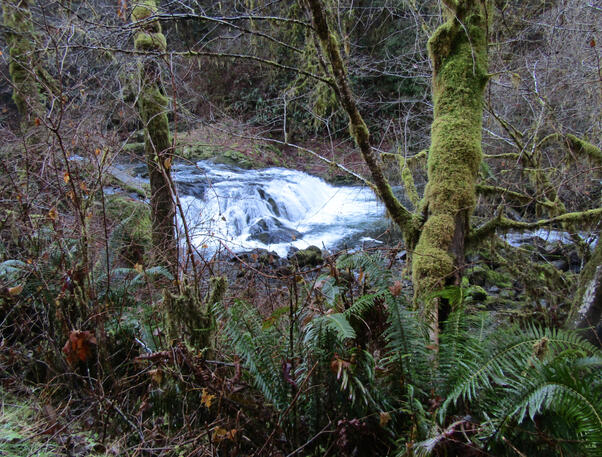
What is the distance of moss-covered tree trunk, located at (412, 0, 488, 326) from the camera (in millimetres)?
3203

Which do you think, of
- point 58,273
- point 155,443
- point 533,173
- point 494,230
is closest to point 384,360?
point 155,443

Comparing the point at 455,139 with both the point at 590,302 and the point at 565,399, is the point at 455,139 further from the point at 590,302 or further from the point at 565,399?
the point at 565,399

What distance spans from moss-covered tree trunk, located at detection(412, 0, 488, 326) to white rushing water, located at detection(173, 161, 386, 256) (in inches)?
229

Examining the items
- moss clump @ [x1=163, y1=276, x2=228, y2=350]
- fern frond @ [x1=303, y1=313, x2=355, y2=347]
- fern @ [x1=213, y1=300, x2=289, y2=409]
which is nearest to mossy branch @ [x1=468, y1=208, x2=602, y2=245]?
fern frond @ [x1=303, y1=313, x2=355, y2=347]

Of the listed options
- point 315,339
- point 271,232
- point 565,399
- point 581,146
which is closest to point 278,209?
point 271,232

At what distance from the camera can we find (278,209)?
1159 cm

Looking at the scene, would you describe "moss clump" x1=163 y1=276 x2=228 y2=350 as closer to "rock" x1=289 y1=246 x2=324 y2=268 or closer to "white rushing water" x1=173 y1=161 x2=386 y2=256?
"rock" x1=289 y1=246 x2=324 y2=268

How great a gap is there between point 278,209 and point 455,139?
8.53 m

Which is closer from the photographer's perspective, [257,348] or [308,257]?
[257,348]

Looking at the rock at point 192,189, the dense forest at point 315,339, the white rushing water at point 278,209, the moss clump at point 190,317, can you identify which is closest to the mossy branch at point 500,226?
the dense forest at point 315,339

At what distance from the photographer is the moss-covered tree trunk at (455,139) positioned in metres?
3.20

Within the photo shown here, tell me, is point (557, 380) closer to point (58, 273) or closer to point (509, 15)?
point (58, 273)

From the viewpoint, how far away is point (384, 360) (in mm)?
2227

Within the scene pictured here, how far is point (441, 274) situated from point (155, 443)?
2.34m
